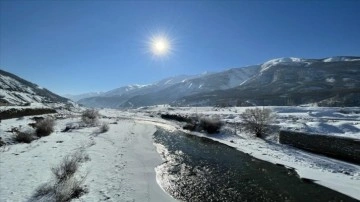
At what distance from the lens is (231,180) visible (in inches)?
779

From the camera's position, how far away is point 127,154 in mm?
26906

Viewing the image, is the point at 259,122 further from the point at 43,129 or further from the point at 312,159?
the point at 43,129

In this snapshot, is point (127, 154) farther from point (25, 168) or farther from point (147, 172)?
point (25, 168)

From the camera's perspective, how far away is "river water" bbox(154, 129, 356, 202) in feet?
54.5

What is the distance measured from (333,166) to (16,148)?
2593cm

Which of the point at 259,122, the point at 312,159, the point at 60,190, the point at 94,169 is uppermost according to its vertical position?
the point at 259,122

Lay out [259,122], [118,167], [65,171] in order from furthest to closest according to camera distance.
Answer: [259,122] < [118,167] < [65,171]

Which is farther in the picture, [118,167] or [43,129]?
[43,129]

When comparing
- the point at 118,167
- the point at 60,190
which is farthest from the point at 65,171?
the point at 118,167

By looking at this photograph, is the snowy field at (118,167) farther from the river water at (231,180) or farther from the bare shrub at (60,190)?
the river water at (231,180)

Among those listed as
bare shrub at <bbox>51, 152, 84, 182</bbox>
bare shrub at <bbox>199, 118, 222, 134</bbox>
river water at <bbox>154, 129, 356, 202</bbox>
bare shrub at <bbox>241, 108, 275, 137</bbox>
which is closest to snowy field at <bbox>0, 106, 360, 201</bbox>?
bare shrub at <bbox>51, 152, 84, 182</bbox>

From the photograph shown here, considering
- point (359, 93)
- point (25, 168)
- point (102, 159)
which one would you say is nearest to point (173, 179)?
point (102, 159)

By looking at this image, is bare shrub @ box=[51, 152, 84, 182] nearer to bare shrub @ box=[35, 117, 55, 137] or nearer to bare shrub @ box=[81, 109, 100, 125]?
bare shrub @ box=[35, 117, 55, 137]

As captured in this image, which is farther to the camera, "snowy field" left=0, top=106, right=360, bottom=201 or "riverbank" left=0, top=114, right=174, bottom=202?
"snowy field" left=0, top=106, right=360, bottom=201
